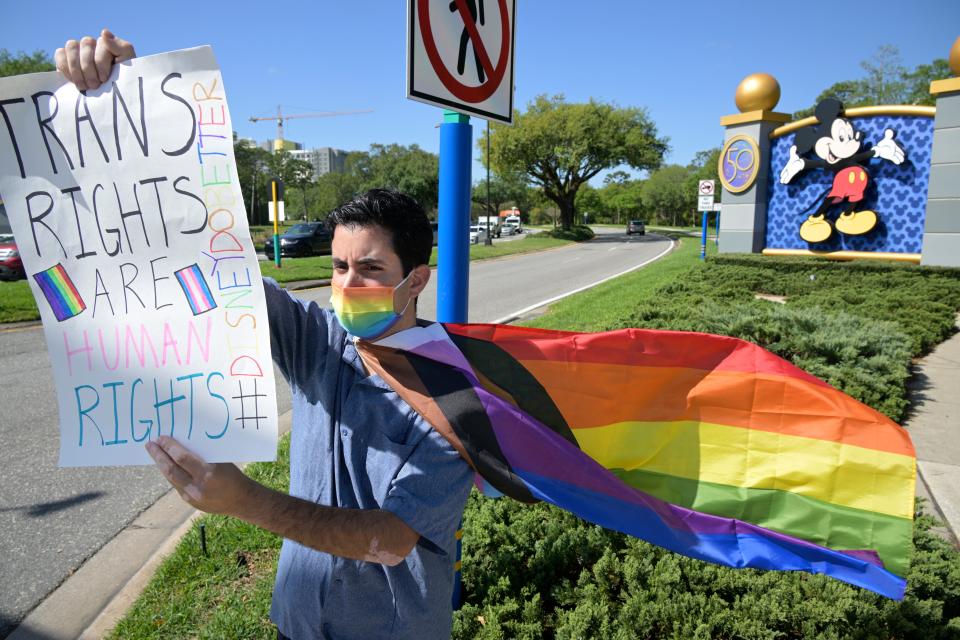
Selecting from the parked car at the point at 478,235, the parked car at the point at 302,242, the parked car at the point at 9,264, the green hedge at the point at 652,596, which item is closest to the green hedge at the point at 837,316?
the green hedge at the point at 652,596

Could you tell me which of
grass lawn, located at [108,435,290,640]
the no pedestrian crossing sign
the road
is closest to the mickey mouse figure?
the road

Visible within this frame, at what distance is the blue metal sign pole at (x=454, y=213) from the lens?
2.32 m

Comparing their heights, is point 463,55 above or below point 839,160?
below

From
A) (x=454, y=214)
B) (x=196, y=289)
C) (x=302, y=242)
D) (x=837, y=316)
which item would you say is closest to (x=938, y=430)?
(x=837, y=316)

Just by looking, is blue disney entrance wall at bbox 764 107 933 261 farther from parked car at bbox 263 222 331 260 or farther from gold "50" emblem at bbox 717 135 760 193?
parked car at bbox 263 222 331 260

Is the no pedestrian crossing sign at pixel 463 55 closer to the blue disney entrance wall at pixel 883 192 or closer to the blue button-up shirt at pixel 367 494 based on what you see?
the blue button-up shirt at pixel 367 494

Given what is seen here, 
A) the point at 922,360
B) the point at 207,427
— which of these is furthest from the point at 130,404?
the point at 922,360

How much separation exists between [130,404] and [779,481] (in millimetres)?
1982

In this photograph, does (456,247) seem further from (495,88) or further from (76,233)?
(76,233)

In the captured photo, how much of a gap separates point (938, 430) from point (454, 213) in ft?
17.1

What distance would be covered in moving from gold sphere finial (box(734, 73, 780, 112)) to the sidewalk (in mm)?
12151

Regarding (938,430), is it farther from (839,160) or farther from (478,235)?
(478,235)

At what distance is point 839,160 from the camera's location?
16297 mm

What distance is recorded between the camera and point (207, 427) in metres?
1.33
